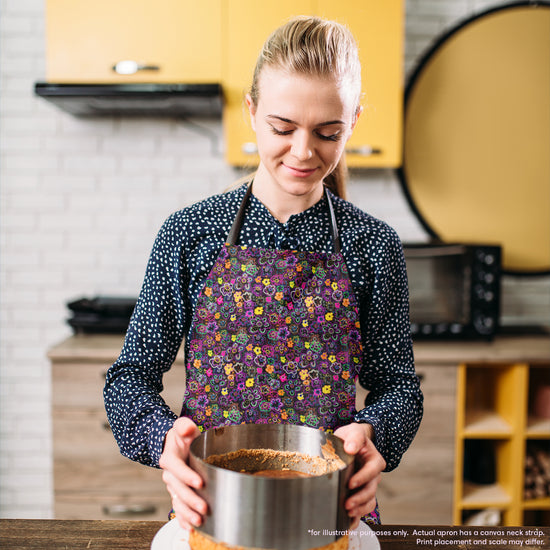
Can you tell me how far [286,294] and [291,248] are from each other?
0.10m

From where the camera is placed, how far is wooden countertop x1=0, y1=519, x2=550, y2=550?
88 centimetres

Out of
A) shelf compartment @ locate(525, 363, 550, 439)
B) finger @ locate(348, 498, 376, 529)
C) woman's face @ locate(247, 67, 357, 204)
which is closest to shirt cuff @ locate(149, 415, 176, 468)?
finger @ locate(348, 498, 376, 529)

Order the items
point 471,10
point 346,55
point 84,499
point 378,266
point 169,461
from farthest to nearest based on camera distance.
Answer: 1. point 471,10
2. point 84,499
3. point 378,266
4. point 346,55
5. point 169,461

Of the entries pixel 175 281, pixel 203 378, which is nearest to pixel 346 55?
pixel 175 281

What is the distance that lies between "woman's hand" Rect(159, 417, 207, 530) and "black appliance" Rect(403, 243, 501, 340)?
161cm

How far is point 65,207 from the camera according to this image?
2635 millimetres

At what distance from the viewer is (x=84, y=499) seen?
7.13ft

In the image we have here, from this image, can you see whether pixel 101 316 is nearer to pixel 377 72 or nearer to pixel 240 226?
pixel 240 226

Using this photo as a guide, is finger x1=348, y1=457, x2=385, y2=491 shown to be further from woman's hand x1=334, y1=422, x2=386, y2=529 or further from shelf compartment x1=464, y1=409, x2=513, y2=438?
shelf compartment x1=464, y1=409, x2=513, y2=438

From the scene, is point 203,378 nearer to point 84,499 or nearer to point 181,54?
point 84,499

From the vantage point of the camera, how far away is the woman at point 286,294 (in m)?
1.03

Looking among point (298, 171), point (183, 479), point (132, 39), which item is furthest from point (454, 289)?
point (183, 479)

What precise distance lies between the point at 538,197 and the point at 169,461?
244 cm

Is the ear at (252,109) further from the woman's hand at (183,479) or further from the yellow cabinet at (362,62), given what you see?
the yellow cabinet at (362,62)
